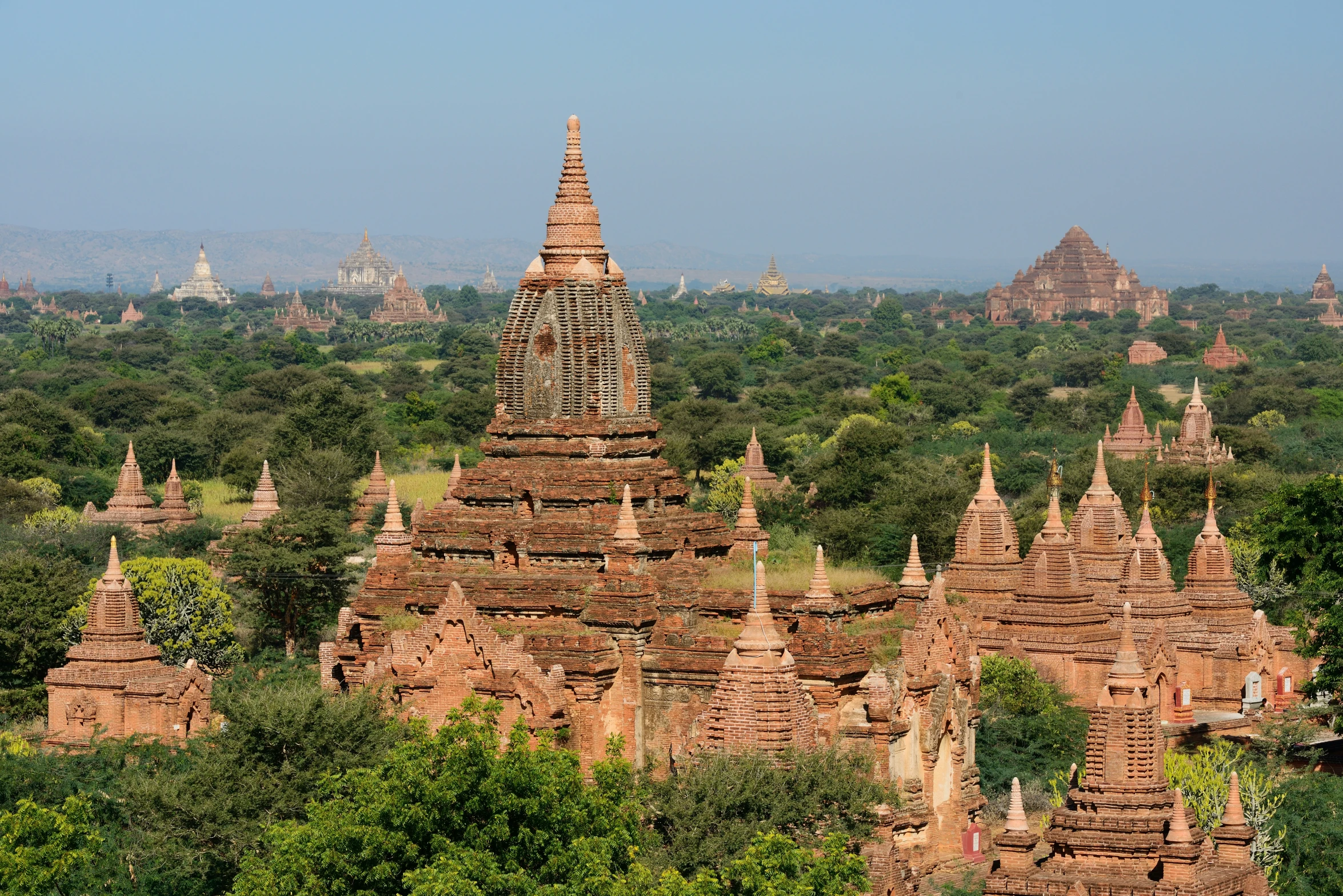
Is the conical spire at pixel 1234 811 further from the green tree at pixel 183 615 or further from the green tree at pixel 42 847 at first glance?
the green tree at pixel 183 615

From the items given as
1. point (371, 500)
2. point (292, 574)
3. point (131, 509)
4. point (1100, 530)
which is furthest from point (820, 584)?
point (131, 509)

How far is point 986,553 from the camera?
5697 centimetres

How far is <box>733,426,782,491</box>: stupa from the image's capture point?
87.8 meters

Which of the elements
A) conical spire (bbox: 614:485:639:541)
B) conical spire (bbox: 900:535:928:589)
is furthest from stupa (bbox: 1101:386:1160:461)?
conical spire (bbox: 614:485:639:541)

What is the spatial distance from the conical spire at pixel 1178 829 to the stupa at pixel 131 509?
48.2m

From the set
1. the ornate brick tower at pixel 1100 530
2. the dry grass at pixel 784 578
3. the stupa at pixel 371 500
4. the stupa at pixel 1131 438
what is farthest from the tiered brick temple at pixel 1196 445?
the dry grass at pixel 784 578

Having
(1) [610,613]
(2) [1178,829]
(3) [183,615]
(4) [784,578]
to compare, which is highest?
(4) [784,578]

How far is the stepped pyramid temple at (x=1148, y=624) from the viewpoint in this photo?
50875 millimetres

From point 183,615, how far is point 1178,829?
26.5 m

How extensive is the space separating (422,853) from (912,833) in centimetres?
934

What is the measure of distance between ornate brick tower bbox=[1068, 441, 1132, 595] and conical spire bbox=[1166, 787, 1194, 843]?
3126 centimetres

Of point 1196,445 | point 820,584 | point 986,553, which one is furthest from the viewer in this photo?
point 1196,445

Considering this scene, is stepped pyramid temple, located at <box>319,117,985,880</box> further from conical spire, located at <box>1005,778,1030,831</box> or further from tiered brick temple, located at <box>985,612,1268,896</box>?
tiered brick temple, located at <box>985,612,1268,896</box>

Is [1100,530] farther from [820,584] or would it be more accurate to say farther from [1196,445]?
[1196,445]
